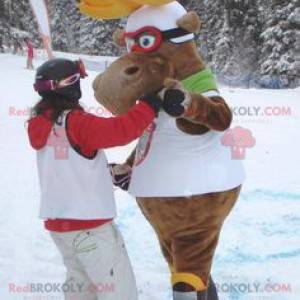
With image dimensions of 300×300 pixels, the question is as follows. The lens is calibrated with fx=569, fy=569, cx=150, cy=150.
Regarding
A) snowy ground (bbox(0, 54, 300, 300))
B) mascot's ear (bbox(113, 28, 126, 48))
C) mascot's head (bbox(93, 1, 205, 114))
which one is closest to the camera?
mascot's head (bbox(93, 1, 205, 114))

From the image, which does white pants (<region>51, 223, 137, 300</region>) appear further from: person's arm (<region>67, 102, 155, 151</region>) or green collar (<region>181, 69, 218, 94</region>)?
green collar (<region>181, 69, 218, 94</region>)

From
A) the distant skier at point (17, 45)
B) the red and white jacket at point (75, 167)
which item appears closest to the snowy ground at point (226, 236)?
the red and white jacket at point (75, 167)

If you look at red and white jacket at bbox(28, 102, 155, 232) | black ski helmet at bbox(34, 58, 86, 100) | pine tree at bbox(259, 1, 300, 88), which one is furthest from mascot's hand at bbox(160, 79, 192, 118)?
pine tree at bbox(259, 1, 300, 88)

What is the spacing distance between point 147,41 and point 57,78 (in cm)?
47

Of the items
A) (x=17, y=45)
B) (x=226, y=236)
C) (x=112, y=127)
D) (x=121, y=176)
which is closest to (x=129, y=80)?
(x=112, y=127)

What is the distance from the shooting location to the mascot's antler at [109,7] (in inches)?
110

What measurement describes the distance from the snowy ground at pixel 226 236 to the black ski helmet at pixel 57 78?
158 centimetres

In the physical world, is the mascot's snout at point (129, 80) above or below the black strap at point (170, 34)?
below

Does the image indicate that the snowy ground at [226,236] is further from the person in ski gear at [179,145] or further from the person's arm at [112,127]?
the person's arm at [112,127]

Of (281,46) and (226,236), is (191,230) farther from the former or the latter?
(281,46)

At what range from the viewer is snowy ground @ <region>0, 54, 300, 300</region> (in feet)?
12.2

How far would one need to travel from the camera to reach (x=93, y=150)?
2.55 metres

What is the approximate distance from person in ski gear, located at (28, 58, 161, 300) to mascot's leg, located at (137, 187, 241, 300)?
0.76 feet

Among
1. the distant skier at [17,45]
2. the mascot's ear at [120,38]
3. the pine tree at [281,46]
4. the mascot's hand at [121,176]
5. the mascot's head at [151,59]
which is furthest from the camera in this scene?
the distant skier at [17,45]
